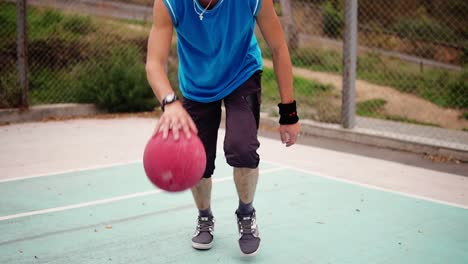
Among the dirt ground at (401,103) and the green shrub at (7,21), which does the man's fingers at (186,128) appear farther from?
the green shrub at (7,21)

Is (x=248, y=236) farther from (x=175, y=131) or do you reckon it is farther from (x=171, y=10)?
(x=171, y=10)

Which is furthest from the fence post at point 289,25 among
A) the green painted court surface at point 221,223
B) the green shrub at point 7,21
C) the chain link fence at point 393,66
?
the green painted court surface at point 221,223

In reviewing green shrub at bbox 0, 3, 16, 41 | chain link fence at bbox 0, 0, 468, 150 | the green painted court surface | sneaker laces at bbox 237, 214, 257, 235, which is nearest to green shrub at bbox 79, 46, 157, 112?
chain link fence at bbox 0, 0, 468, 150

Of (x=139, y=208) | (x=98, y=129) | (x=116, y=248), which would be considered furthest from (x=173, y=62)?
(x=116, y=248)

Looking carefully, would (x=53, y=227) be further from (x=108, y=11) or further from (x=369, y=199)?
(x=108, y=11)

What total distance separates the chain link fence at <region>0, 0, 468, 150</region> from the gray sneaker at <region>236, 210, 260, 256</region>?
4865mm

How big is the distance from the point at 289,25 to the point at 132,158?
33.0 feet

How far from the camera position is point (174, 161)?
3.20 metres

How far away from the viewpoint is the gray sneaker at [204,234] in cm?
427

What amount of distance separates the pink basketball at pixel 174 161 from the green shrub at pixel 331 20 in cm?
1348

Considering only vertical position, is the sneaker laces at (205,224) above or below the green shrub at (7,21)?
above

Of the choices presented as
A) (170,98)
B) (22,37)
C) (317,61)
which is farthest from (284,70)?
(317,61)

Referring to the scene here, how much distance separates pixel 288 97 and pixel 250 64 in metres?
0.34

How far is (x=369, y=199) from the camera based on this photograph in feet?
18.6
